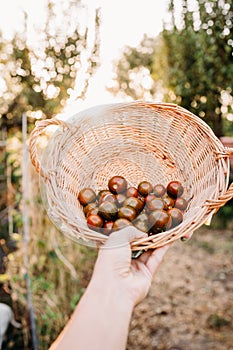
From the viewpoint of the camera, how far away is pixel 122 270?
2.80 ft

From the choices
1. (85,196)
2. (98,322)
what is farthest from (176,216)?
(98,322)

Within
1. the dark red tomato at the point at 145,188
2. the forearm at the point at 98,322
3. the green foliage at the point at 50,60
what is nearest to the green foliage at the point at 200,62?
the green foliage at the point at 50,60

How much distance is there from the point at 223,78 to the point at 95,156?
257 cm

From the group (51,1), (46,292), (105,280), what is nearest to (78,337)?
(105,280)

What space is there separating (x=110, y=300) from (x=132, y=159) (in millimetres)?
652

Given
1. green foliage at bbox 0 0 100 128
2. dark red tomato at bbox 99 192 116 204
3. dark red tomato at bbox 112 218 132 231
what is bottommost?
dark red tomato at bbox 112 218 132 231

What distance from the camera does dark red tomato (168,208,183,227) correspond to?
1.08m

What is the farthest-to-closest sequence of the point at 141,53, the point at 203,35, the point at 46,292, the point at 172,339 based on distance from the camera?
the point at 141,53
the point at 203,35
the point at 172,339
the point at 46,292

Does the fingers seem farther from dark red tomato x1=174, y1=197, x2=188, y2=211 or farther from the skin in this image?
dark red tomato x1=174, y1=197, x2=188, y2=211

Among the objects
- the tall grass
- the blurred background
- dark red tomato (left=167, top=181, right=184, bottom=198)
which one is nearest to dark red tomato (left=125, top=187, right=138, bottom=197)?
dark red tomato (left=167, top=181, right=184, bottom=198)

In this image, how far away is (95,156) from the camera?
4.34 ft

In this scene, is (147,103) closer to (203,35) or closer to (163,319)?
(163,319)

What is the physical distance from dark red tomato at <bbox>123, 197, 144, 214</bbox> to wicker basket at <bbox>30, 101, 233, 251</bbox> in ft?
0.43

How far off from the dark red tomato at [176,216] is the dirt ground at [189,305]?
4.51 feet
